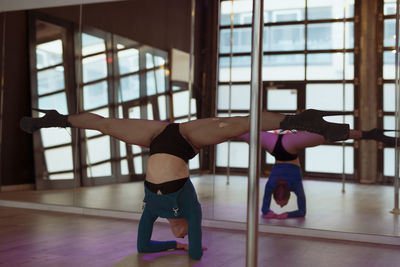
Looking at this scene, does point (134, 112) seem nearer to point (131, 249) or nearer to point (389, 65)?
point (131, 249)

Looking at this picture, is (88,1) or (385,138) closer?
(385,138)

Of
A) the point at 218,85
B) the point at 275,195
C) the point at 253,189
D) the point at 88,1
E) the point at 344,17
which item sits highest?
the point at 88,1

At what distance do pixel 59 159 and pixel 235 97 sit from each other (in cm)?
266

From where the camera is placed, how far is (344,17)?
4.04m

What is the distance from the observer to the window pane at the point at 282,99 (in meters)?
4.21

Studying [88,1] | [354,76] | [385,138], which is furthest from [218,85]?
[88,1]

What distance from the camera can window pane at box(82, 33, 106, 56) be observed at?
5508 millimetres

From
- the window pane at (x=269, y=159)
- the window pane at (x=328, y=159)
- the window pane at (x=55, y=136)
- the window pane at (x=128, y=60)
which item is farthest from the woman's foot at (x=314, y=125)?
the window pane at (x=55, y=136)

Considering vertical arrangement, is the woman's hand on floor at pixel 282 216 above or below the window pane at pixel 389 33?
below

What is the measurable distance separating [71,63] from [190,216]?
318 cm

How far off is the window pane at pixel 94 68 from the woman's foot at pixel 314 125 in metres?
3.44

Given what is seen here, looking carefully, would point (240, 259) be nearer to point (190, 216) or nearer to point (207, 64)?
point (190, 216)

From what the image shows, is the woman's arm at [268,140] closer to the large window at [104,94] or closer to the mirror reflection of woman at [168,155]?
the large window at [104,94]

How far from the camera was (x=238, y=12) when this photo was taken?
4.74m
